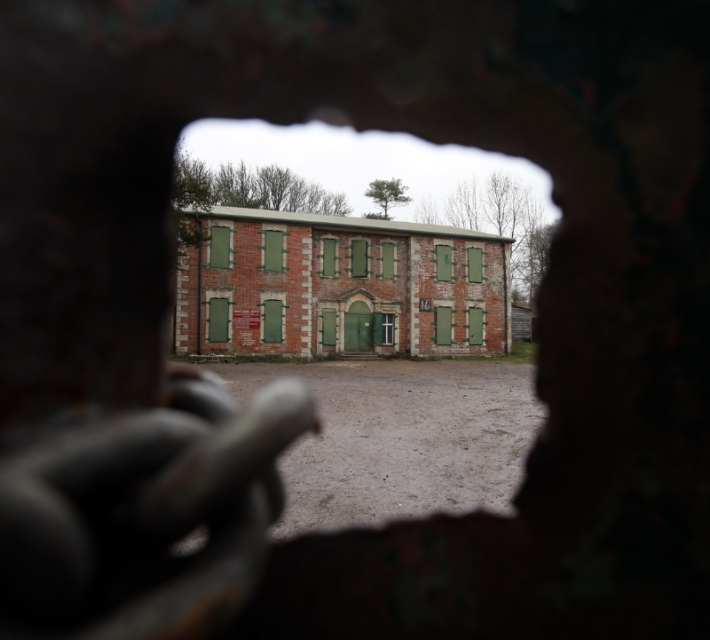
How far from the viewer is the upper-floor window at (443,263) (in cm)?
1977

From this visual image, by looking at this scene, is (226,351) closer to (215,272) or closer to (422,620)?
(215,272)

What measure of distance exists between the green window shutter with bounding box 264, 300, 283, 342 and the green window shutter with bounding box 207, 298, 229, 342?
145 cm

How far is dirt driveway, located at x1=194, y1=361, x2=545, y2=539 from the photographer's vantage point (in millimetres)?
3740

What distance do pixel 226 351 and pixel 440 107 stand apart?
16945 mm

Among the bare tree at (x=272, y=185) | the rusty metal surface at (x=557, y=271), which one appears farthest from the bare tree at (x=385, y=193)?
the rusty metal surface at (x=557, y=271)

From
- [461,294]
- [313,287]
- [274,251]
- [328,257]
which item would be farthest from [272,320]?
[461,294]

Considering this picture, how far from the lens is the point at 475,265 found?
66.8ft

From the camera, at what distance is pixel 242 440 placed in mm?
406

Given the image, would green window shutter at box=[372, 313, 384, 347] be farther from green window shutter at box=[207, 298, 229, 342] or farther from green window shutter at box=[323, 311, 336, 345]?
green window shutter at box=[207, 298, 229, 342]

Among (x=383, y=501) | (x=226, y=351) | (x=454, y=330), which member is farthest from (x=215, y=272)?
(x=383, y=501)

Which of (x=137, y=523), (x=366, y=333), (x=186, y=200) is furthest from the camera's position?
(x=366, y=333)

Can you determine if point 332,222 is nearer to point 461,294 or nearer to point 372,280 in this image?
point 372,280

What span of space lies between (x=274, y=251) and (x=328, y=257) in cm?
225

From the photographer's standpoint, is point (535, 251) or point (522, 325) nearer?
point (522, 325)
